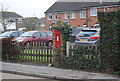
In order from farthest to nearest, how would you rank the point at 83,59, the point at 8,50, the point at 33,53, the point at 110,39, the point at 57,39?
the point at 8,50 < the point at 33,53 < the point at 57,39 < the point at 83,59 < the point at 110,39

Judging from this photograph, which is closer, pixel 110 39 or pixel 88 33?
pixel 110 39

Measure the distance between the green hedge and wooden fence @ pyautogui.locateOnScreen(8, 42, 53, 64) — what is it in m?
2.98

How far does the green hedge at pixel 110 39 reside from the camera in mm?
8430

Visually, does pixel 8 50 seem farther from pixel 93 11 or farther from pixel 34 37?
pixel 93 11

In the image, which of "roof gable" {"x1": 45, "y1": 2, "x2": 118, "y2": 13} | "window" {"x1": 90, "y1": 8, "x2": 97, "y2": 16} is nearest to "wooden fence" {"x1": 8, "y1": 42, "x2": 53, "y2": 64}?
"roof gable" {"x1": 45, "y1": 2, "x2": 118, "y2": 13}

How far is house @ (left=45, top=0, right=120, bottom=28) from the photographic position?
42378mm

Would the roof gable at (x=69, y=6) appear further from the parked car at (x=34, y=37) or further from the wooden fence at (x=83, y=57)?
the wooden fence at (x=83, y=57)

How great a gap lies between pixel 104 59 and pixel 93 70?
0.72 m

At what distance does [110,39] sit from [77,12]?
39.6 metres

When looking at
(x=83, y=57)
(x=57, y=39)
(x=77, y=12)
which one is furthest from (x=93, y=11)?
(x=83, y=57)

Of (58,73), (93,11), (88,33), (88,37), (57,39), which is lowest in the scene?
(58,73)

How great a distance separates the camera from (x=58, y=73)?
8.99 metres

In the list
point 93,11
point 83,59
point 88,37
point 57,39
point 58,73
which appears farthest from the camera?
point 93,11

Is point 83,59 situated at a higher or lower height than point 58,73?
higher
